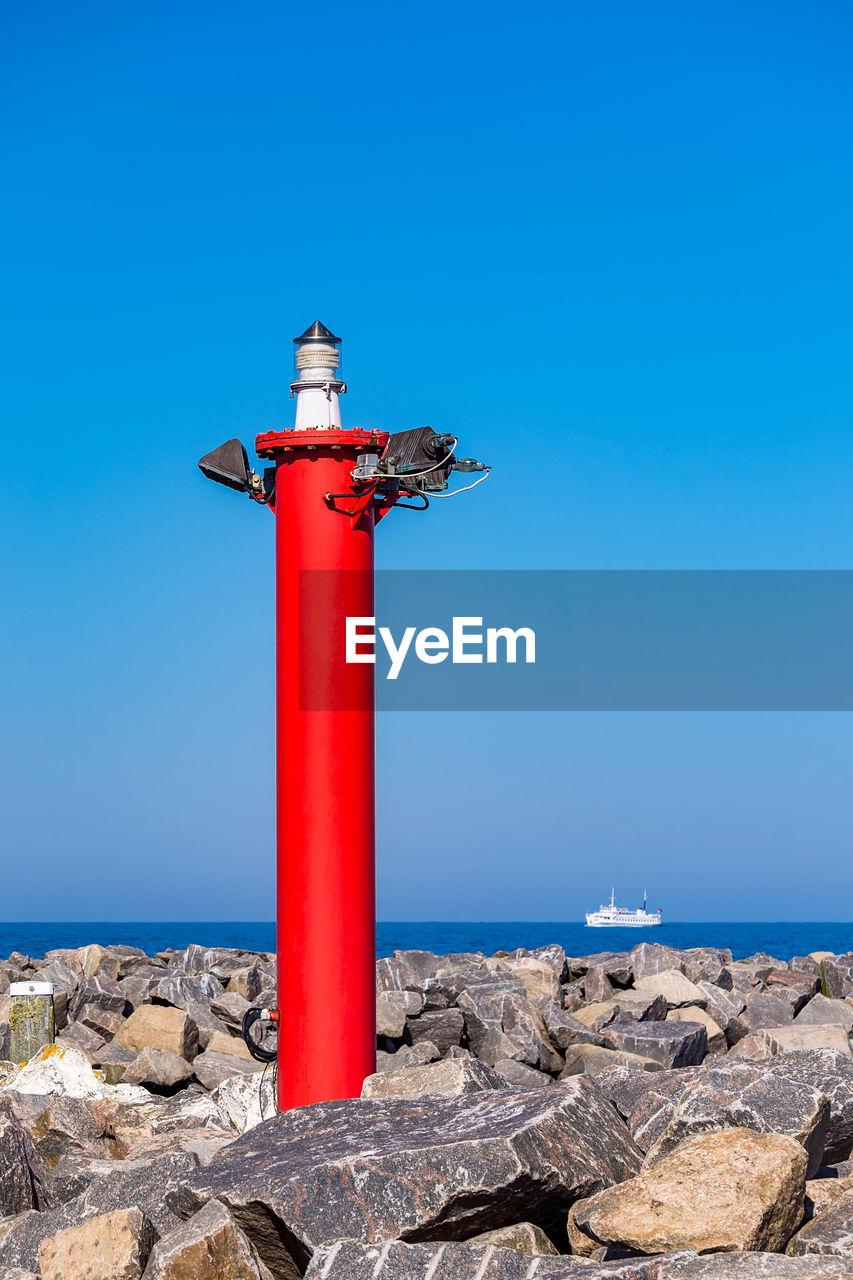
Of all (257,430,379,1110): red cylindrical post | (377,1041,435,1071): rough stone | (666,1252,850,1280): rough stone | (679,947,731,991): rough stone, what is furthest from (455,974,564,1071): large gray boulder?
(666,1252,850,1280): rough stone

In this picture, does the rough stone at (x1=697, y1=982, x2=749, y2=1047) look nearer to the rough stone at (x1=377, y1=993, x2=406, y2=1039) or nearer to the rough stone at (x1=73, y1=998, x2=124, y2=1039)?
the rough stone at (x1=377, y1=993, x2=406, y2=1039)

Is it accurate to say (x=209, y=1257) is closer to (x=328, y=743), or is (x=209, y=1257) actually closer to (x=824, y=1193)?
(x=824, y=1193)

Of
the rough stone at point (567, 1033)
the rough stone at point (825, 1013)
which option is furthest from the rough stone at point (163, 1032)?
the rough stone at point (825, 1013)

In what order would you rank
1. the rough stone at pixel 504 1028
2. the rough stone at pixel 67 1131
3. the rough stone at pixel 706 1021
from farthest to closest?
the rough stone at pixel 706 1021 → the rough stone at pixel 504 1028 → the rough stone at pixel 67 1131

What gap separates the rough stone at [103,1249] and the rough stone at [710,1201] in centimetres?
182

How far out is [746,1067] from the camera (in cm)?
704

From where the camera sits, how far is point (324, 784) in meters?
8.64

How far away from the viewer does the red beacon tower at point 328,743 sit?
8648 millimetres

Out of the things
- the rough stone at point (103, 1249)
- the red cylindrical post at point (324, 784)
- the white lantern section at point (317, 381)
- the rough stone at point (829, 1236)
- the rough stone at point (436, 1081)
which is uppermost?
the white lantern section at point (317, 381)

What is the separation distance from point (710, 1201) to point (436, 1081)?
90.8 inches

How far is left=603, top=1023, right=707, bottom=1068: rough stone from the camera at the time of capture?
10.3 m

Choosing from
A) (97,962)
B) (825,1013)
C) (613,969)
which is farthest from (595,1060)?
(97,962)

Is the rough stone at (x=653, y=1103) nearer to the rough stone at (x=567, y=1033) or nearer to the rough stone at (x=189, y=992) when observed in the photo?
the rough stone at (x=567, y=1033)

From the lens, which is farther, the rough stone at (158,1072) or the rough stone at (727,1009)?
the rough stone at (727,1009)
